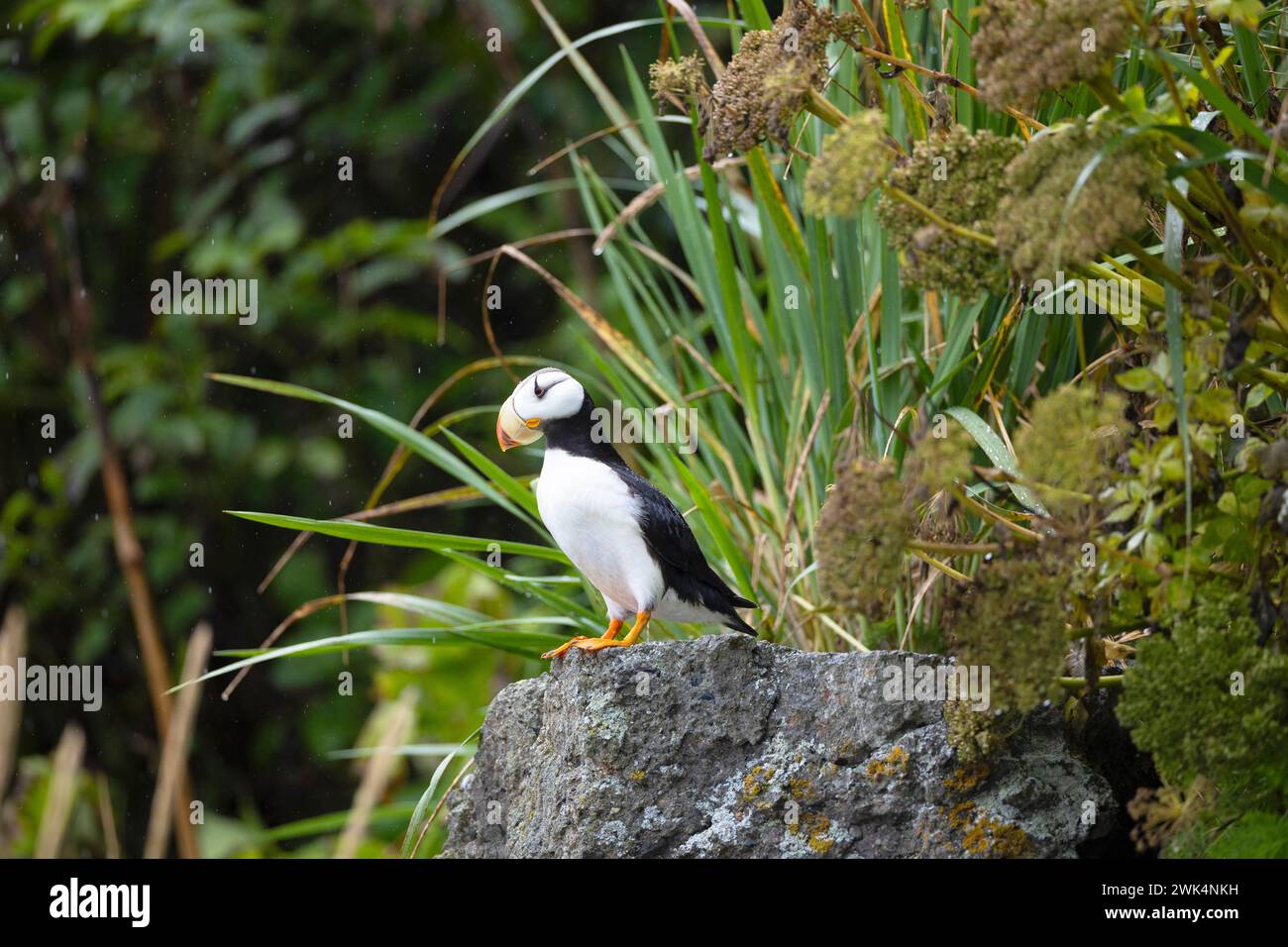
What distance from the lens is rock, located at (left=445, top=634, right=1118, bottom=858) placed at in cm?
201

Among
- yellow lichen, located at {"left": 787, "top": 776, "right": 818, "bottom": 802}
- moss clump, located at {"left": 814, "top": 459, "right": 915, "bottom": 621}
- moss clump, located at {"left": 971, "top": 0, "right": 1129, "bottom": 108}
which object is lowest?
yellow lichen, located at {"left": 787, "top": 776, "right": 818, "bottom": 802}

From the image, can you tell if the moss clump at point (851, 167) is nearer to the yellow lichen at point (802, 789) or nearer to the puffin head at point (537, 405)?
the puffin head at point (537, 405)

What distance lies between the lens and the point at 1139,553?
5.78 feet

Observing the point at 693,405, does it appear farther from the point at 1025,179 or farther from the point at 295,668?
Answer: the point at 295,668

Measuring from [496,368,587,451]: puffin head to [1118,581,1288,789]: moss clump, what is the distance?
100 centimetres

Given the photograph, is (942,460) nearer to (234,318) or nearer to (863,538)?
(863,538)

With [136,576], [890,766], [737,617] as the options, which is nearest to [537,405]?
[737,617]

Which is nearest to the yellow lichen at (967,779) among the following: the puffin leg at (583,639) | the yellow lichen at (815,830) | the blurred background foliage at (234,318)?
the yellow lichen at (815,830)

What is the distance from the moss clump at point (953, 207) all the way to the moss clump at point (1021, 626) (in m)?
0.35

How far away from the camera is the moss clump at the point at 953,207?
1729mm

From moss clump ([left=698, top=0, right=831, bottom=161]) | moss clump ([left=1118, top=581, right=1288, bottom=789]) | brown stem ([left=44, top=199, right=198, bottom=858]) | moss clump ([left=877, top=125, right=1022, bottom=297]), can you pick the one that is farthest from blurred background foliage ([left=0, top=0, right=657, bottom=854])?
moss clump ([left=1118, top=581, right=1288, bottom=789])

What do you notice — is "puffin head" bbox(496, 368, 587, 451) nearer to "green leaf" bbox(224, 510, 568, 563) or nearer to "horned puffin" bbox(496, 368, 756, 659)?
"horned puffin" bbox(496, 368, 756, 659)

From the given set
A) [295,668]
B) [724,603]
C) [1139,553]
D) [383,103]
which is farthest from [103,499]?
[1139,553]

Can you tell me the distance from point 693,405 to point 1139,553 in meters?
1.22
